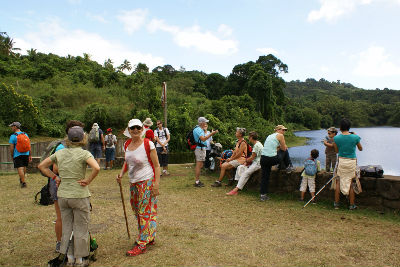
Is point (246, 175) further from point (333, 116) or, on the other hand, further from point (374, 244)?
point (333, 116)

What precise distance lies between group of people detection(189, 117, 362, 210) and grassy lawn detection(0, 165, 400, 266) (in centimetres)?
40

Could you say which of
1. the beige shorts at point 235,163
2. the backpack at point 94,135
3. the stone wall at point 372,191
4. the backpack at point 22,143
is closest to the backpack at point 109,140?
the backpack at point 94,135

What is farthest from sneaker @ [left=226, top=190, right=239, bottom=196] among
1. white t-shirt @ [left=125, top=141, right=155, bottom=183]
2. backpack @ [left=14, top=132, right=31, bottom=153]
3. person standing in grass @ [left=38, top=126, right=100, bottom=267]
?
backpack @ [left=14, top=132, right=31, bottom=153]

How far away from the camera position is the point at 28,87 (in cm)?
3209

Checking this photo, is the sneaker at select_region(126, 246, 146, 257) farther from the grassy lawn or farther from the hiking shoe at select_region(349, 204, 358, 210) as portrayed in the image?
the hiking shoe at select_region(349, 204, 358, 210)

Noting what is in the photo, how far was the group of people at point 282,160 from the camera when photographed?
5578 millimetres

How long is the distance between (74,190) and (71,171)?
0.20 m

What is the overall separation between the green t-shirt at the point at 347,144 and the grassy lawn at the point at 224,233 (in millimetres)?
1001

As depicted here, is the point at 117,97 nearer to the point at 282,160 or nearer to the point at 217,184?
the point at 217,184

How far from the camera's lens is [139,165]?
3846 mm

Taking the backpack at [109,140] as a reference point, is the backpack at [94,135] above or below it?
above

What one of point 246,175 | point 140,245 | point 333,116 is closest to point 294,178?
point 246,175

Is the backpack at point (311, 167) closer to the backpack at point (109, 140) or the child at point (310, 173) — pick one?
the child at point (310, 173)

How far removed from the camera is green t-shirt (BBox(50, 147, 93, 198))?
11.0 ft
